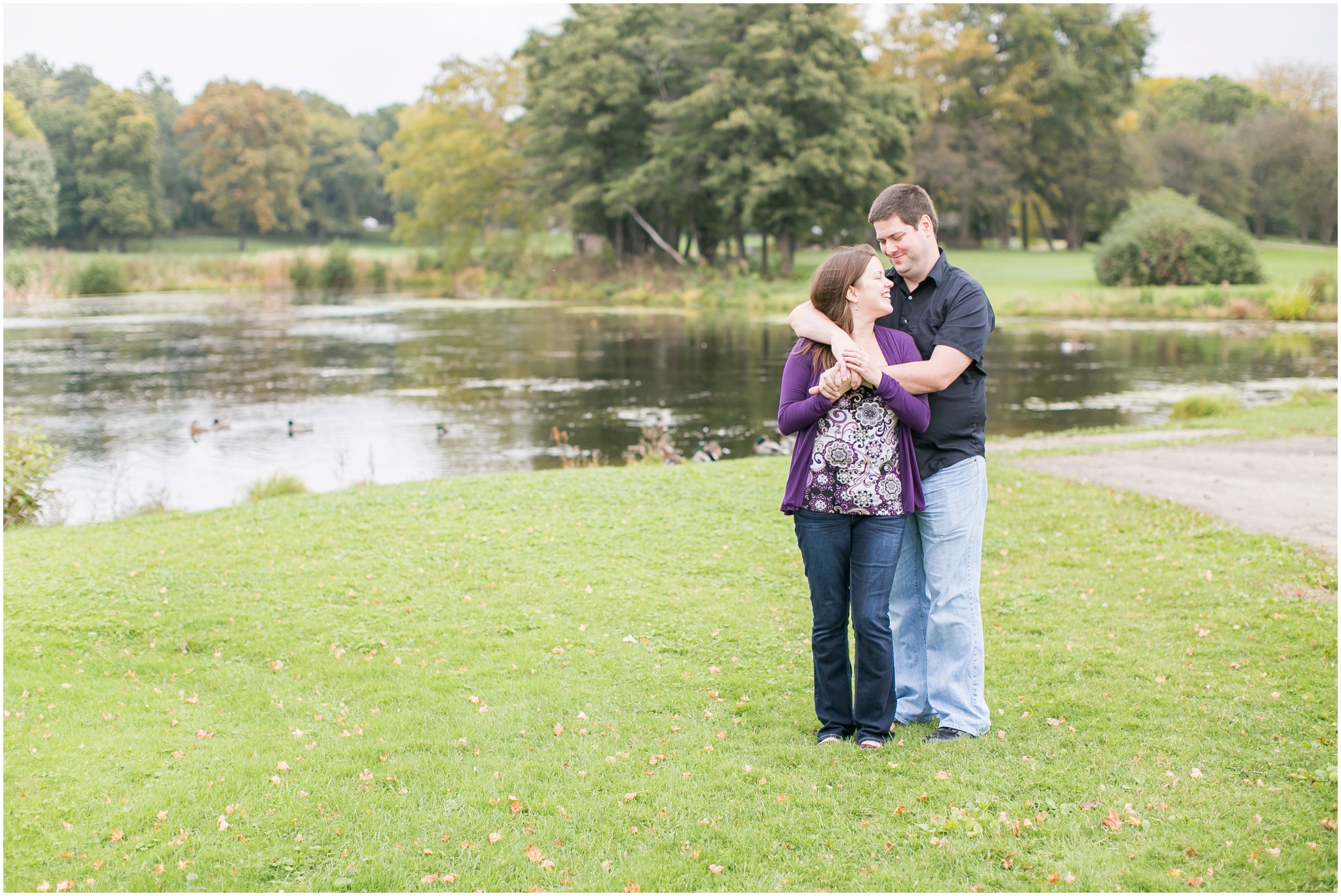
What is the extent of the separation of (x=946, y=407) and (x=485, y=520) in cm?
589

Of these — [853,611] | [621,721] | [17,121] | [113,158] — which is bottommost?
[621,721]

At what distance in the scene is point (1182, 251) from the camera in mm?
41031

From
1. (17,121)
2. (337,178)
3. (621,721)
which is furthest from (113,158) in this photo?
(621,721)

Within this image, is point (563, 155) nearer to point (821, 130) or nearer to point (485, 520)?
point (821, 130)

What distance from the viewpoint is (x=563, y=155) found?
50.5 meters

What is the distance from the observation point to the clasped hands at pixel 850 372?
424 centimetres

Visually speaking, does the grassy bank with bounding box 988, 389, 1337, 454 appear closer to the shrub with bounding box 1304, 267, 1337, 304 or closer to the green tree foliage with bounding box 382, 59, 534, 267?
the shrub with bounding box 1304, 267, 1337, 304

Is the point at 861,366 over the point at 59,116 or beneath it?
beneath

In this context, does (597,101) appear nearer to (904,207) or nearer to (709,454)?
(709,454)

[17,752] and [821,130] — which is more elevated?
[821,130]

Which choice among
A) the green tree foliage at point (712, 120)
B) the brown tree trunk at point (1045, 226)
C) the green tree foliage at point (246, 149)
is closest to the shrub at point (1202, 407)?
the green tree foliage at point (712, 120)

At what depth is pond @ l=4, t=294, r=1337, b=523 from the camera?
16156 millimetres

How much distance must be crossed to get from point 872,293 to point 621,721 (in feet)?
8.27

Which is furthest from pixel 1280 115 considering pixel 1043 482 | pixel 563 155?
pixel 1043 482
